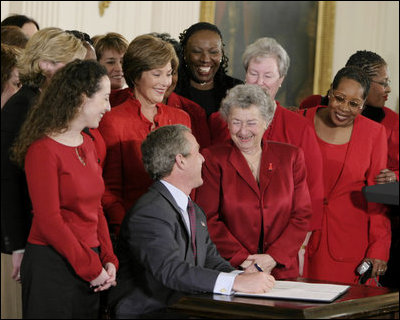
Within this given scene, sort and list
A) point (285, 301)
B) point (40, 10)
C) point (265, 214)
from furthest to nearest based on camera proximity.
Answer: point (40, 10), point (265, 214), point (285, 301)

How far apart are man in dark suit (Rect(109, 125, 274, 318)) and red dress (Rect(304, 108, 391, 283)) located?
0.97m

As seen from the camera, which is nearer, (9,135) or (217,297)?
(217,297)

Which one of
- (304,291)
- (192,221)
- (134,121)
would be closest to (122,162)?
(134,121)

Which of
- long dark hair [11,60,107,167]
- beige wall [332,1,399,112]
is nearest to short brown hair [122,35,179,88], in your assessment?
long dark hair [11,60,107,167]

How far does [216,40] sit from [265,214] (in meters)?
1.33

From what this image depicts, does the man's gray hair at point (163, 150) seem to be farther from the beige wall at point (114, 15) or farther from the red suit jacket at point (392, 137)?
the beige wall at point (114, 15)

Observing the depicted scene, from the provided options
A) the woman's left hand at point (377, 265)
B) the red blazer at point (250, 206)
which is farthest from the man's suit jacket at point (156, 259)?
the woman's left hand at point (377, 265)

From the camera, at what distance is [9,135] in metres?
3.29

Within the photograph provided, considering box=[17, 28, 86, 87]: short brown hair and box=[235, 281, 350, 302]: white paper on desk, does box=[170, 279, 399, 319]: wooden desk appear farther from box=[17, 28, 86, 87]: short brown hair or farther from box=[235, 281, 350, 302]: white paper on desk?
box=[17, 28, 86, 87]: short brown hair

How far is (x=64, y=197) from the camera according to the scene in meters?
3.17

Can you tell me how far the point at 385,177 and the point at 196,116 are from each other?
3.72 feet

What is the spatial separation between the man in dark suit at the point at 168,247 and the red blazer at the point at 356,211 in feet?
3.33

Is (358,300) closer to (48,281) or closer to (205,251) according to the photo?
(205,251)

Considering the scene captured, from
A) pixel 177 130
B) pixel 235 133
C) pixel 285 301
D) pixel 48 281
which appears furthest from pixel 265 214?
pixel 48 281
